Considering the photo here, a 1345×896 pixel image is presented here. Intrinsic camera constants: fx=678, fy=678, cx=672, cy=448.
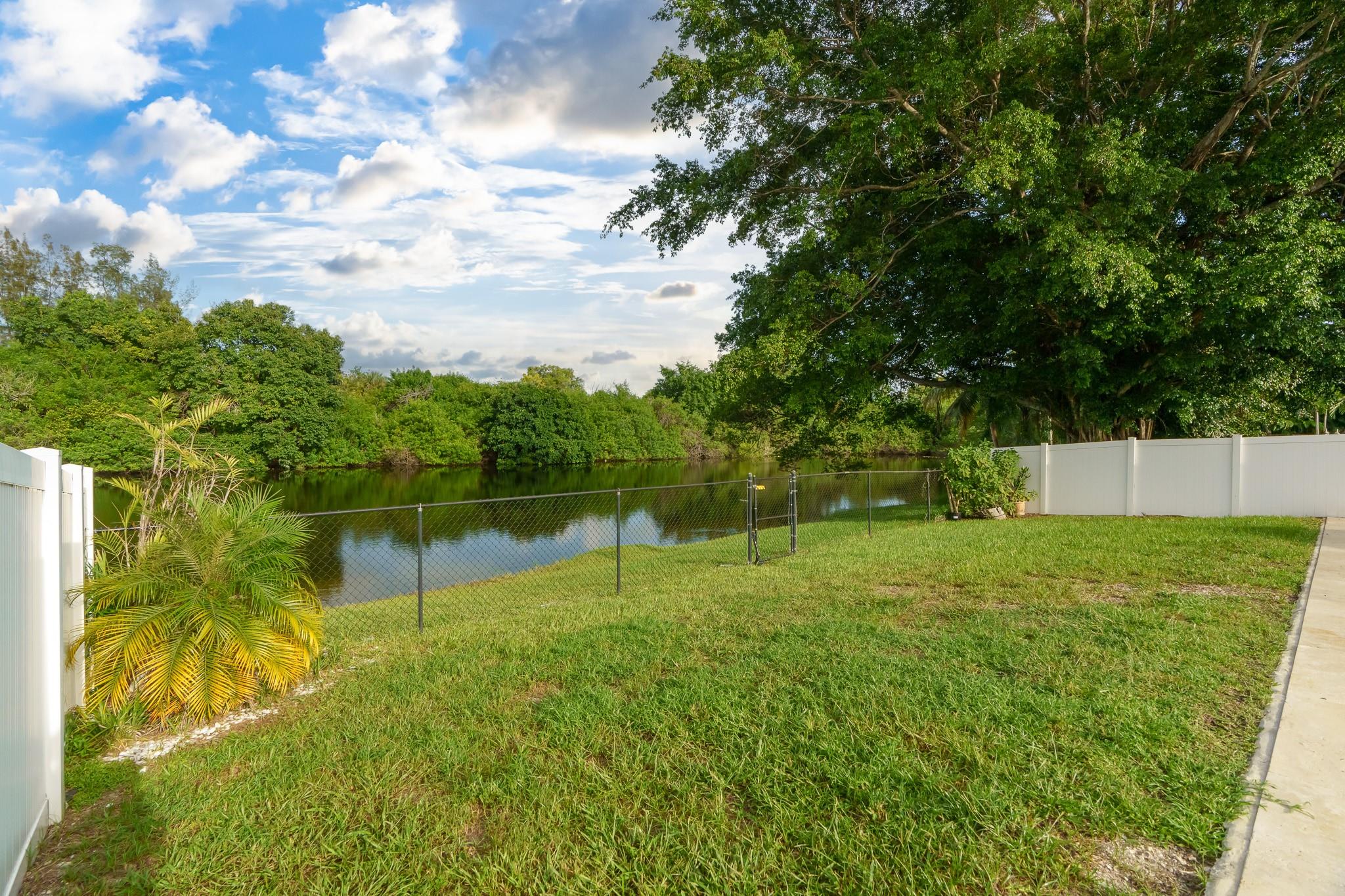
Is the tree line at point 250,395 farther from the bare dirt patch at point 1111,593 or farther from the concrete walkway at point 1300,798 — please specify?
the concrete walkway at point 1300,798

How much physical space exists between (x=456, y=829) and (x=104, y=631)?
2570 millimetres

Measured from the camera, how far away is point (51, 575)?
2807 mm

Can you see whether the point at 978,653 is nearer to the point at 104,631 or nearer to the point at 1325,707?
the point at 1325,707

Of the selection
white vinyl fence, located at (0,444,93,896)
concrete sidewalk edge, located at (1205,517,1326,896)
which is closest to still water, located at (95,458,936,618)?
white vinyl fence, located at (0,444,93,896)

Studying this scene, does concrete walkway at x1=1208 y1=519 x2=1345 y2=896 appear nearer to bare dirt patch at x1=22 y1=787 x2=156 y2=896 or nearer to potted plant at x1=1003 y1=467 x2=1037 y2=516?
bare dirt patch at x1=22 y1=787 x2=156 y2=896

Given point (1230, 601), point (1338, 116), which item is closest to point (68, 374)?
point (1230, 601)

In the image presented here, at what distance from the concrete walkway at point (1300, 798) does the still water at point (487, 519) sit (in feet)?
16.8

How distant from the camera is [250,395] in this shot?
115 ft

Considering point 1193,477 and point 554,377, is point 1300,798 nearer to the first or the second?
point 1193,477

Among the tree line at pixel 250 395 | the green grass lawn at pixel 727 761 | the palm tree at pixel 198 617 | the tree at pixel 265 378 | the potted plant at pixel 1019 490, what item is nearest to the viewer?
the green grass lawn at pixel 727 761

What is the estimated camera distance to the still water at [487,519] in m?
12.8

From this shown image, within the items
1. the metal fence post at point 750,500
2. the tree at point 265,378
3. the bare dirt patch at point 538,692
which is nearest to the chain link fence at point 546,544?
the metal fence post at point 750,500

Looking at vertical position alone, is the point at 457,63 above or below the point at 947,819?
above

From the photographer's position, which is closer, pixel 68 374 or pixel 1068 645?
pixel 1068 645
